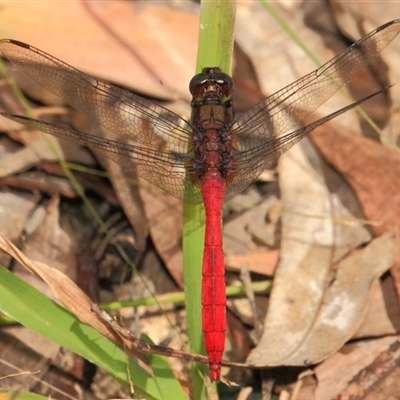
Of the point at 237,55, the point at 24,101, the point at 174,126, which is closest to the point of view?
the point at 174,126

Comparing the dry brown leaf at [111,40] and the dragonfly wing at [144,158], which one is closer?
the dragonfly wing at [144,158]

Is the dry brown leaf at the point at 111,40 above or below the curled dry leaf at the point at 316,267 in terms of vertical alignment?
above

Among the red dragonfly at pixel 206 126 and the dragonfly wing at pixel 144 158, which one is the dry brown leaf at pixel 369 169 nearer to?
the red dragonfly at pixel 206 126

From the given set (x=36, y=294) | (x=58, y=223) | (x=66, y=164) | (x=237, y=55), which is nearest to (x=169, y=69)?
(x=237, y=55)

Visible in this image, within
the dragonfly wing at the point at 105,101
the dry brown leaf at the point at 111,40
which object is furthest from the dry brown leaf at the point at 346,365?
the dry brown leaf at the point at 111,40

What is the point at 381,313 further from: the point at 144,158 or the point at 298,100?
the point at 144,158

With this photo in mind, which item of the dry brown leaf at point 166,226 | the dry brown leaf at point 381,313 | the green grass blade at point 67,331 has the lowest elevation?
the green grass blade at point 67,331

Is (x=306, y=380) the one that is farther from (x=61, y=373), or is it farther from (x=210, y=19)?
(x=210, y=19)
